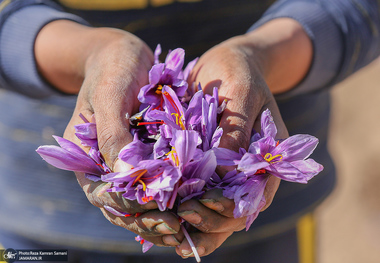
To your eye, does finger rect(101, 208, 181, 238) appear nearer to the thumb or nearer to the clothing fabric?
the thumb

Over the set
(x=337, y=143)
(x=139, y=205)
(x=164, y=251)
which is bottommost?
(x=337, y=143)

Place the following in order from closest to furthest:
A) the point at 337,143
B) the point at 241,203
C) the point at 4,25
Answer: the point at 241,203
the point at 4,25
the point at 337,143

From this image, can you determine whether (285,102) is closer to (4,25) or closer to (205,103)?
(205,103)

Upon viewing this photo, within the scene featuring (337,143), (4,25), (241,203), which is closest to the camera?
(241,203)

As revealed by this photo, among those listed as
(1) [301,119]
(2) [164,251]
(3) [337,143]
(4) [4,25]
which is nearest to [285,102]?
(1) [301,119]

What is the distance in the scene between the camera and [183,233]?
484 millimetres

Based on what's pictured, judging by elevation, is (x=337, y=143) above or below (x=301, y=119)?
below

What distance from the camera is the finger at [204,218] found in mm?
460

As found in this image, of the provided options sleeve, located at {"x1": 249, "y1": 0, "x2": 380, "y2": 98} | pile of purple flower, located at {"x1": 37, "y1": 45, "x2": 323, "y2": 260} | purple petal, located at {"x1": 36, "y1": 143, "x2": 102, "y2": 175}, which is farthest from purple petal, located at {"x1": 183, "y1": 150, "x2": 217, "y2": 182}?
sleeve, located at {"x1": 249, "y1": 0, "x2": 380, "y2": 98}

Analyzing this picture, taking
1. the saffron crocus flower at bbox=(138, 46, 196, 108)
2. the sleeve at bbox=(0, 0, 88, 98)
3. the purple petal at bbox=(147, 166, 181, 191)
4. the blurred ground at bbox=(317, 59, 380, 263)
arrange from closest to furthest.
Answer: the purple petal at bbox=(147, 166, 181, 191) < the saffron crocus flower at bbox=(138, 46, 196, 108) < the sleeve at bbox=(0, 0, 88, 98) < the blurred ground at bbox=(317, 59, 380, 263)

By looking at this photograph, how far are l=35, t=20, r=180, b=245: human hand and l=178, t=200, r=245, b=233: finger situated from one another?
0.02m

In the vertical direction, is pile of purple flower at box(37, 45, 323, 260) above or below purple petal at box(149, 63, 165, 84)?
below

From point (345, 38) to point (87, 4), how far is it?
0.42m

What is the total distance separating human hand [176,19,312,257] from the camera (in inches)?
18.5
